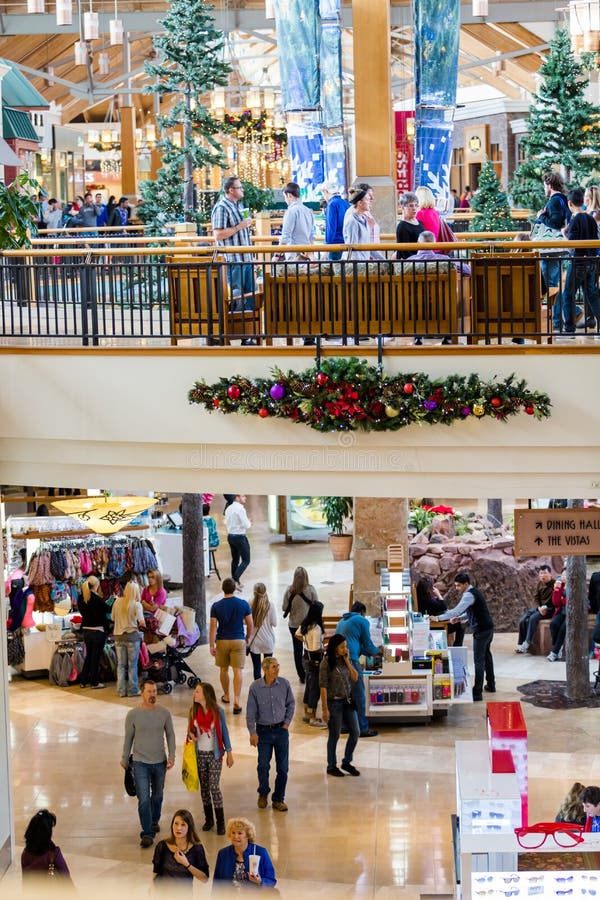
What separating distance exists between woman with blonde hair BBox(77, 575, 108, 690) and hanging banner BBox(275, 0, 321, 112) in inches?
225

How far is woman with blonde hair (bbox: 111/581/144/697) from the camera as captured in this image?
554 inches

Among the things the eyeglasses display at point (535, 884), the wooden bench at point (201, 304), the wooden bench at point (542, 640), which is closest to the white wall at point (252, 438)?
the wooden bench at point (201, 304)

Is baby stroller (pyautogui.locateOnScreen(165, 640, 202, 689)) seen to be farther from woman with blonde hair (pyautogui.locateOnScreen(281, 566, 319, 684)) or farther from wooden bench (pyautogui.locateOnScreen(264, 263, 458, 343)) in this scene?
wooden bench (pyautogui.locateOnScreen(264, 263, 458, 343))

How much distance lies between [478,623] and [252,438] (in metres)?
4.29

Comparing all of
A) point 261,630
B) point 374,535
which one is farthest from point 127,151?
point 261,630

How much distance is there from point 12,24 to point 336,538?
51.2 ft

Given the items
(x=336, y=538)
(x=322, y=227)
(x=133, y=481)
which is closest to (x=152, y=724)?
(x=133, y=481)

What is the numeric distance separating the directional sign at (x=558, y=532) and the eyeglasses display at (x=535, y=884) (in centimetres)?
393

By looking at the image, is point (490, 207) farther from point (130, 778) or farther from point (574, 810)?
point (574, 810)

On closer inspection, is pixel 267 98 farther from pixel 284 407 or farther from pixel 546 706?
pixel 284 407

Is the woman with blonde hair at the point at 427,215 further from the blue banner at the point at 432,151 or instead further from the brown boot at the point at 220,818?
the brown boot at the point at 220,818

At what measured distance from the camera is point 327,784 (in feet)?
39.2

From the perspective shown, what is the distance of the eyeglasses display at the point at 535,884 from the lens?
6.72 meters

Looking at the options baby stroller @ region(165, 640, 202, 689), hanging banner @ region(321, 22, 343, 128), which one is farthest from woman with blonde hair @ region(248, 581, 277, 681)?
hanging banner @ region(321, 22, 343, 128)
